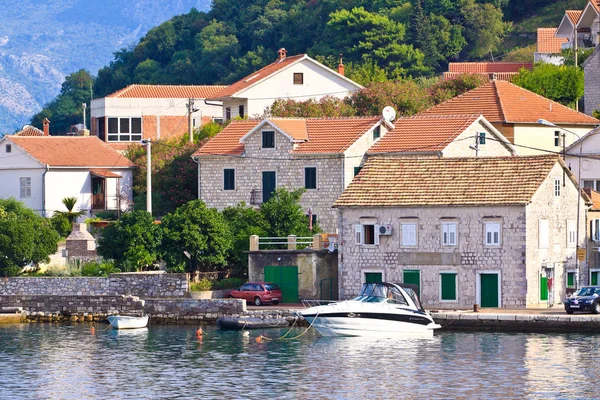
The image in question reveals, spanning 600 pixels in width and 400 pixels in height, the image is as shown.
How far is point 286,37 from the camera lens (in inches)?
5758

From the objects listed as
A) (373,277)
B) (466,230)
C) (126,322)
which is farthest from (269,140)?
(466,230)

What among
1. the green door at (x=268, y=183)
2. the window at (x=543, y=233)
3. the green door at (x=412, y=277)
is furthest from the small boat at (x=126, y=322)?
the window at (x=543, y=233)

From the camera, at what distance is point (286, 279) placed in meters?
63.6

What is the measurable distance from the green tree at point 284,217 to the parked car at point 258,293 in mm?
4653

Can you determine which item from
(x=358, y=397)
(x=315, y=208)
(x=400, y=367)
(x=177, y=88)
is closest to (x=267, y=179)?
(x=315, y=208)

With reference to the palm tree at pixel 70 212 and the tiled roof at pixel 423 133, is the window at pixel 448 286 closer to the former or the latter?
the tiled roof at pixel 423 133

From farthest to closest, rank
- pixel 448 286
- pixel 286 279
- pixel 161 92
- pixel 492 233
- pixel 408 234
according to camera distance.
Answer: pixel 161 92, pixel 286 279, pixel 408 234, pixel 448 286, pixel 492 233

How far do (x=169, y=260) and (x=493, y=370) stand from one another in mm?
22464

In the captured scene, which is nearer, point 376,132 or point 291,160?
point 291,160

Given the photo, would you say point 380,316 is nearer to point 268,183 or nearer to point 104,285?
point 104,285

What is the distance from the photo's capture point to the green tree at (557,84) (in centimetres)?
9356

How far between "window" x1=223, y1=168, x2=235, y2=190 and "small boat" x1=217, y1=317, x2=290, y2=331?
642 inches

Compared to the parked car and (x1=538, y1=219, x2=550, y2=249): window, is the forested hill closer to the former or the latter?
the parked car

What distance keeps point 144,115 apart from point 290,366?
60135 mm
